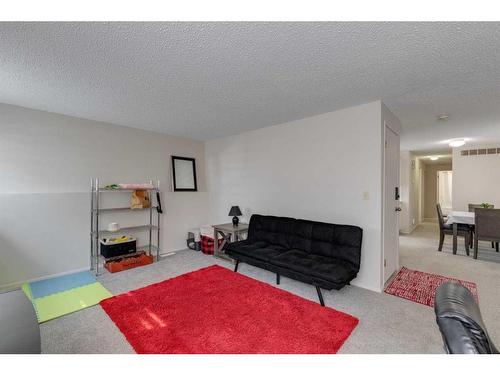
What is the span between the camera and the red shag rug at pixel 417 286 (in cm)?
265

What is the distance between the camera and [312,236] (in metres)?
3.16

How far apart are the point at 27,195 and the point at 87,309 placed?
1873 mm

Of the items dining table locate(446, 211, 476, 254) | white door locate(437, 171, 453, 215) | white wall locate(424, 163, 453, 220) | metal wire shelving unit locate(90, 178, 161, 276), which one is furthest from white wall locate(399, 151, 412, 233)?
metal wire shelving unit locate(90, 178, 161, 276)

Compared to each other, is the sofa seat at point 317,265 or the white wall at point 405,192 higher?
the white wall at point 405,192

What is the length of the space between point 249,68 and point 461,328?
2118mm

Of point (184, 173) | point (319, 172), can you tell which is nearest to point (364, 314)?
point (319, 172)

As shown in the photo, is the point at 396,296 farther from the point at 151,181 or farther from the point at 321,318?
the point at 151,181

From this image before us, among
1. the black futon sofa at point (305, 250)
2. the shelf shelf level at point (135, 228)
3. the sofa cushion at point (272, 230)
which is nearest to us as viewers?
the black futon sofa at point (305, 250)

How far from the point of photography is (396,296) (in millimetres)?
2693

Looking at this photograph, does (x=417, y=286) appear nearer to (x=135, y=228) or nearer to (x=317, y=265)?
(x=317, y=265)

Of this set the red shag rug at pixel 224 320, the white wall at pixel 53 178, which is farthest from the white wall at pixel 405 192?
the white wall at pixel 53 178

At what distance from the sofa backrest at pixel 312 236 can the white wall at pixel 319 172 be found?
0.25 meters

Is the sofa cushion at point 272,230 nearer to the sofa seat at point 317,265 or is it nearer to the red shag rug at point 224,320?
the sofa seat at point 317,265

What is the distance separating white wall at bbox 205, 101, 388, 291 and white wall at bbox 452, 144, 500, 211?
4739 millimetres
